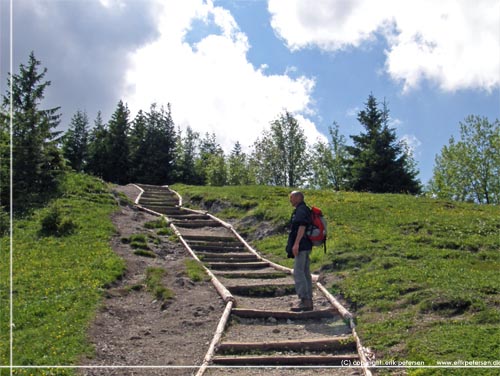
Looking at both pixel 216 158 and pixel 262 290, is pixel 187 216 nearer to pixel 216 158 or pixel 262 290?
pixel 262 290

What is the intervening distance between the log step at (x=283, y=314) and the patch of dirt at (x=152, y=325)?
484 millimetres

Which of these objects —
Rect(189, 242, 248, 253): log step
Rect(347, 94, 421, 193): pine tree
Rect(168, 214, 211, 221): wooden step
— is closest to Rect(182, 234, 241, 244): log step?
Rect(189, 242, 248, 253): log step

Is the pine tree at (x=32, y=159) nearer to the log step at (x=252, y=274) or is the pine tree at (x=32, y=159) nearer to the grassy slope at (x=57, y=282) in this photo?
the grassy slope at (x=57, y=282)

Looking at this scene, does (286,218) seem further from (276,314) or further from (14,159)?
(14,159)

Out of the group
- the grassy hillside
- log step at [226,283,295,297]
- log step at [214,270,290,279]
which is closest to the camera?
the grassy hillside

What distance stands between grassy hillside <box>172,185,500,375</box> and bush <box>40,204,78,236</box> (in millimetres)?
6370

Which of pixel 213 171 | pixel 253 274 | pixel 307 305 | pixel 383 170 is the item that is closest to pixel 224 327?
pixel 307 305

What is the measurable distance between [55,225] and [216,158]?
41.6 metres

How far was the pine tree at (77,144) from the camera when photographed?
58.6 m

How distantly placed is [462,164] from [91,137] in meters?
42.6

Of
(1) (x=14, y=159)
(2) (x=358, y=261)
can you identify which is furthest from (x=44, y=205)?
(2) (x=358, y=261)

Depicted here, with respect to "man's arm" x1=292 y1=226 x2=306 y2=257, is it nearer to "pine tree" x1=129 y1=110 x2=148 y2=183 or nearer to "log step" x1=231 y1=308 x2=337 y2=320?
"log step" x1=231 y1=308 x2=337 y2=320

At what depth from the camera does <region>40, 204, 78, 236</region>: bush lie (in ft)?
56.9

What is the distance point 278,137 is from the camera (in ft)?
Result: 208
